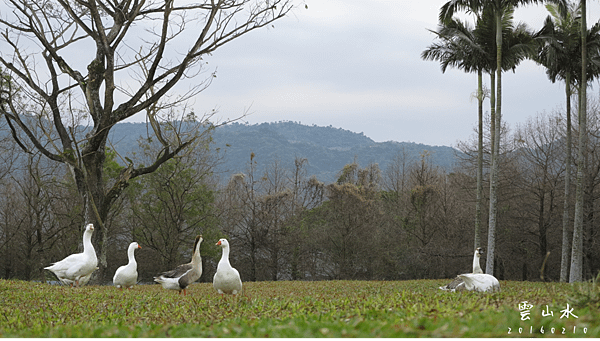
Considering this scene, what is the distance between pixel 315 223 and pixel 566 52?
67.5 feet

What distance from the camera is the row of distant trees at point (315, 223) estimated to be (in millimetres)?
28886

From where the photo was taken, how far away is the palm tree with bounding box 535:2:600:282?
22.0 meters

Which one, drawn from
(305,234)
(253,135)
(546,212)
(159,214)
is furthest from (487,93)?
(253,135)

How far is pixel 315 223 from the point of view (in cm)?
3562

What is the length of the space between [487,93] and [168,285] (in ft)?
73.8

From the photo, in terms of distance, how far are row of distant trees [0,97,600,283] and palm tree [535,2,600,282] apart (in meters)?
4.21

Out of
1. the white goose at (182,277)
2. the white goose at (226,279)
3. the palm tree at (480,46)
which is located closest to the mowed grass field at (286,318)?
the white goose at (226,279)

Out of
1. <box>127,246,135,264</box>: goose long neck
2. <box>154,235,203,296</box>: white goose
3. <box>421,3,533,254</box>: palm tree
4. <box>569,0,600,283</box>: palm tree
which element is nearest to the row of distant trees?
<box>569,0,600,283</box>: palm tree

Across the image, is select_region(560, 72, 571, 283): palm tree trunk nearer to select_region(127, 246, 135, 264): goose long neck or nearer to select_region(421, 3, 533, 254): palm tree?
select_region(421, 3, 533, 254): palm tree

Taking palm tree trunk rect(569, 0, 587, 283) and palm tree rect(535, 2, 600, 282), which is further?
palm tree rect(535, 2, 600, 282)

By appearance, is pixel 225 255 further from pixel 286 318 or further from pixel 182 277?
pixel 286 318

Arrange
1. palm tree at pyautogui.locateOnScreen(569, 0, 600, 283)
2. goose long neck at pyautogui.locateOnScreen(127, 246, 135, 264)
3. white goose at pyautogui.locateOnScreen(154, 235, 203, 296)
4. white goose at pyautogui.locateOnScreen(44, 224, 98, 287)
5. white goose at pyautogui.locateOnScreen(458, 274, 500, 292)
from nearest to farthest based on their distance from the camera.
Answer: white goose at pyautogui.locateOnScreen(458, 274, 500, 292) → white goose at pyautogui.locateOnScreen(154, 235, 203, 296) → white goose at pyautogui.locateOnScreen(44, 224, 98, 287) → goose long neck at pyautogui.locateOnScreen(127, 246, 135, 264) → palm tree at pyautogui.locateOnScreen(569, 0, 600, 283)

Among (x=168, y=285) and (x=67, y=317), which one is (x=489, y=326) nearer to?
(x=67, y=317)

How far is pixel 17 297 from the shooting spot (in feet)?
29.9
